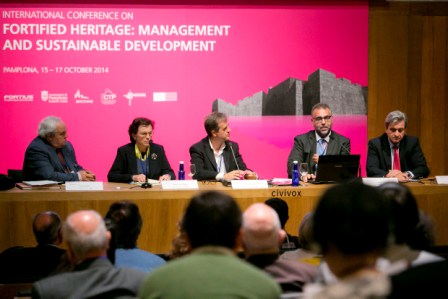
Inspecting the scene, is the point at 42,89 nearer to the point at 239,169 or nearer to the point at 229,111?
the point at 229,111

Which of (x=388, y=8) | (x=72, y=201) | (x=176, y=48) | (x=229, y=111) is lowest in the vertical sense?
(x=72, y=201)

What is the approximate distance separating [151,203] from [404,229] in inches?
120

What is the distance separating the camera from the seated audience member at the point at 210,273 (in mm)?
1856

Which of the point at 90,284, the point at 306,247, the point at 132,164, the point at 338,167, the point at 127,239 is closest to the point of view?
the point at 90,284

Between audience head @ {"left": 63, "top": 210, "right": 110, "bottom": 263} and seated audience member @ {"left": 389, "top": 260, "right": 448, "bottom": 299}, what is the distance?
3.66 feet

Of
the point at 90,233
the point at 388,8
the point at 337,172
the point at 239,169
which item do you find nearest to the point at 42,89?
the point at 239,169

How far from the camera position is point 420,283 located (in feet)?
5.80

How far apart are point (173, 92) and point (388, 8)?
245 centimetres

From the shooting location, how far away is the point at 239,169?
5926 mm

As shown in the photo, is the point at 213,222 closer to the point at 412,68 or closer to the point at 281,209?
the point at 281,209

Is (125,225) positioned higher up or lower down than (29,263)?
higher up

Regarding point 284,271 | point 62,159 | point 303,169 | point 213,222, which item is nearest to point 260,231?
point 284,271

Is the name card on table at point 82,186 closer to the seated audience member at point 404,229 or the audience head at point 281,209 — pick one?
the audience head at point 281,209

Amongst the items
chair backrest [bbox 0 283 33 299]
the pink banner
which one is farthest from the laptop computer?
chair backrest [bbox 0 283 33 299]
